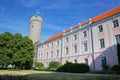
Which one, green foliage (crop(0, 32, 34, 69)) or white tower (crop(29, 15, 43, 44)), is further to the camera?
white tower (crop(29, 15, 43, 44))

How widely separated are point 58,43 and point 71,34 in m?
7.65

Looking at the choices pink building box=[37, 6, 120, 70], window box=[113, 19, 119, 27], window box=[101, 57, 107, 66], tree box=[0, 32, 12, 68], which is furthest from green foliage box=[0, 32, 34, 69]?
window box=[113, 19, 119, 27]

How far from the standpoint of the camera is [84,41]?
32.8 meters

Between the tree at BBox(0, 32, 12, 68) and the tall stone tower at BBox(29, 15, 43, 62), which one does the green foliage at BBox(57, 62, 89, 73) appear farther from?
the tall stone tower at BBox(29, 15, 43, 62)

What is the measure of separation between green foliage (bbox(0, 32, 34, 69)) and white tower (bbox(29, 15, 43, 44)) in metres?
18.2

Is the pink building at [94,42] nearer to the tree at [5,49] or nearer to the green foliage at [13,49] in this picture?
the green foliage at [13,49]

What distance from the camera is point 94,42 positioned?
98.2ft

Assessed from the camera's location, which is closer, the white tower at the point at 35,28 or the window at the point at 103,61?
the window at the point at 103,61

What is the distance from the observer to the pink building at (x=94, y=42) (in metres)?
26.1

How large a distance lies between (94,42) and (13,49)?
63.1 ft

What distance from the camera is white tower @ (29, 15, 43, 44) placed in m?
55.6

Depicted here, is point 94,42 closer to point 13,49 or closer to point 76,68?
point 76,68

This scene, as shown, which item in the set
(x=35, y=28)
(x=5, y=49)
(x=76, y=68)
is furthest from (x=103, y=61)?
(x=35, y=28)

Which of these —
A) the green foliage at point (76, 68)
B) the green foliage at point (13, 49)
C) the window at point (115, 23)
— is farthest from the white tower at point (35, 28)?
the window at point (115, 23)
